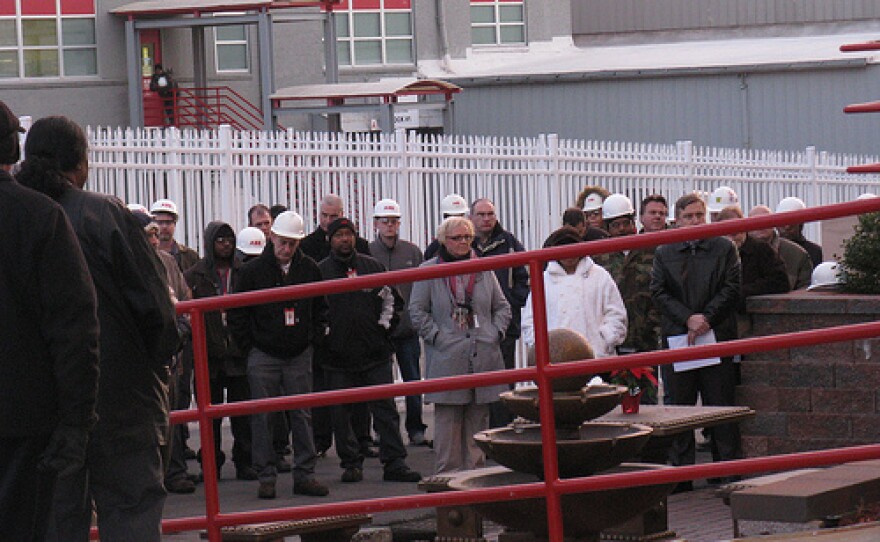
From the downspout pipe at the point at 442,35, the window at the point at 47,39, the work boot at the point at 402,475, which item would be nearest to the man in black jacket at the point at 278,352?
the work boot at the point at 402,475

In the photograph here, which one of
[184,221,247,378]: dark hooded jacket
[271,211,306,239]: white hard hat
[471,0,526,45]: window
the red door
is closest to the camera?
[271,211,306,239]: white hard hat

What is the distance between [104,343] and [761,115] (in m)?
30.8

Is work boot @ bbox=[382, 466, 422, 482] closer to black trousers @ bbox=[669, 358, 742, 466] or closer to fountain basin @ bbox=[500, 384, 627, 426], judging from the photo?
black trousers @ bbox=[669, 358, 742, 466]

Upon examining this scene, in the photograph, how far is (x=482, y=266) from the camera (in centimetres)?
636

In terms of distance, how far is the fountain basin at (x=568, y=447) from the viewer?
23.7 feet

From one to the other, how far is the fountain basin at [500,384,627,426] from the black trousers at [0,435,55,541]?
2.42 metres

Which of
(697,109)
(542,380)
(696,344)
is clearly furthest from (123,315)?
(697,109)

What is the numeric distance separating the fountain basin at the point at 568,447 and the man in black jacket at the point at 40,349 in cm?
227

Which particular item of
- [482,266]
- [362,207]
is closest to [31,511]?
[482,266]

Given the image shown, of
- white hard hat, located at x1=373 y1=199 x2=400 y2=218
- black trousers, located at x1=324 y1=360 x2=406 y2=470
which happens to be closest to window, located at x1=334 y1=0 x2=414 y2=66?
white hard hat, located at x1=373 y1=199 x2=400 y2=218

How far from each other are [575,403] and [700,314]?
395 cm

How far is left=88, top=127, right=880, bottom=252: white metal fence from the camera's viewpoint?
15.3 meters

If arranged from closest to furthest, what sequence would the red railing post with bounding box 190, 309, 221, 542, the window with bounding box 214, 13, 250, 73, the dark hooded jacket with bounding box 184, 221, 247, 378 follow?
the red railing post with bounding box 190, 309, 221, 542 < the dark hooded jacket with bounding box 184, 221, 247, 378 < the window with bounding box 214, 13, 250, 73

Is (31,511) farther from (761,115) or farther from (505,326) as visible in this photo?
(761,115)
